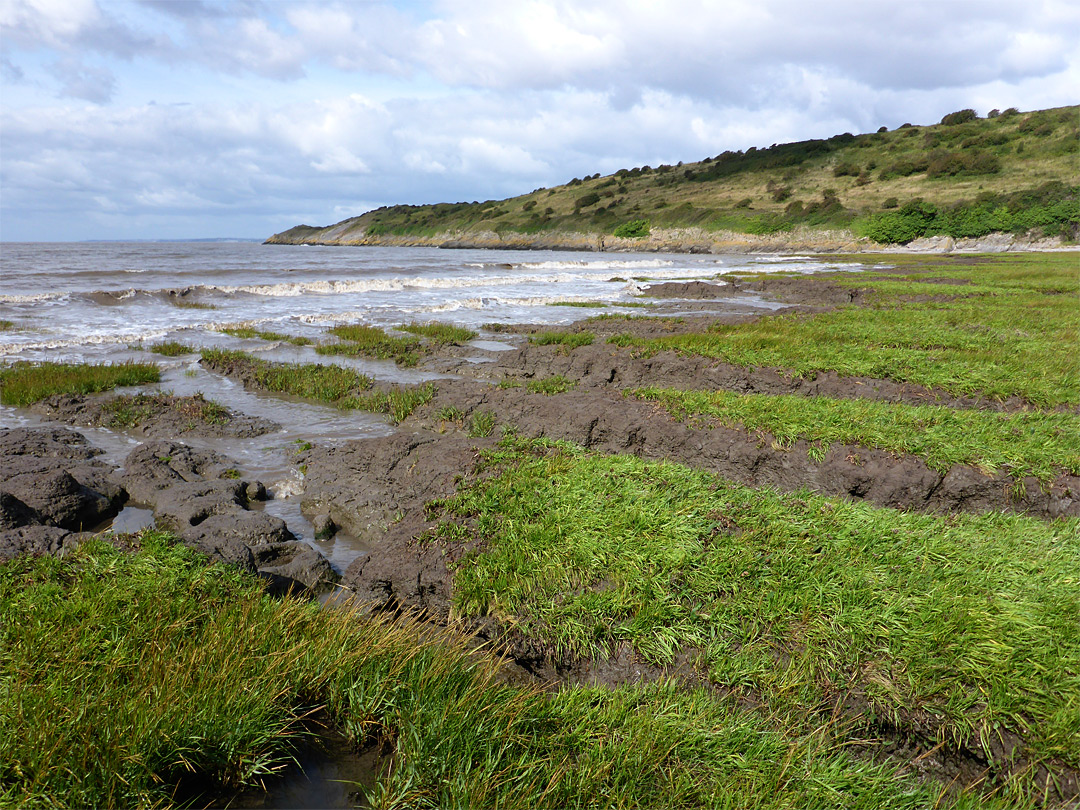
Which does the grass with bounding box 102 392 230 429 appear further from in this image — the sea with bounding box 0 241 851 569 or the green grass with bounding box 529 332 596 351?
the green grass with bounding box 529 332 596 351

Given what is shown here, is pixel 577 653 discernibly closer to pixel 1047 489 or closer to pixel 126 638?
pixel 126 638

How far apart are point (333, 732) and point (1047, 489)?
7.48 metres

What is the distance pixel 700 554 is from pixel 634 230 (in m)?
111

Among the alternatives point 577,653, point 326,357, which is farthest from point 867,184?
point 577,653

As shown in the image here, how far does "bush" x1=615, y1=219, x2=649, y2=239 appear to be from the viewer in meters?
108

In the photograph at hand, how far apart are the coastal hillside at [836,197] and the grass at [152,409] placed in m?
86.9

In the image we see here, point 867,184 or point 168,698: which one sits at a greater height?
point 867,184

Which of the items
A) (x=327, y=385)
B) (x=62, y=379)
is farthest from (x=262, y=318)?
(x=327, y=385)

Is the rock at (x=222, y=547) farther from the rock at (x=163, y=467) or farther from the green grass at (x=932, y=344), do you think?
the green grass at (x=932, y=344)

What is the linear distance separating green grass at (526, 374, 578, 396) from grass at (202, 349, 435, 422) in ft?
6.61

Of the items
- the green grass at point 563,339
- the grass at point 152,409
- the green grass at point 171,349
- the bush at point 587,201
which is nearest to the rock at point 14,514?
the grass at point 152,409

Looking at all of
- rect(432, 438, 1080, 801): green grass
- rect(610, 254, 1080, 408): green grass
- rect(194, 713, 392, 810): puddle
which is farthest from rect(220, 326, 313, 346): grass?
rect(194, 713, 392, 810): puddle

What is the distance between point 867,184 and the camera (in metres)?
93.9

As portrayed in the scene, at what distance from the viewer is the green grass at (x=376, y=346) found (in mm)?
15745
